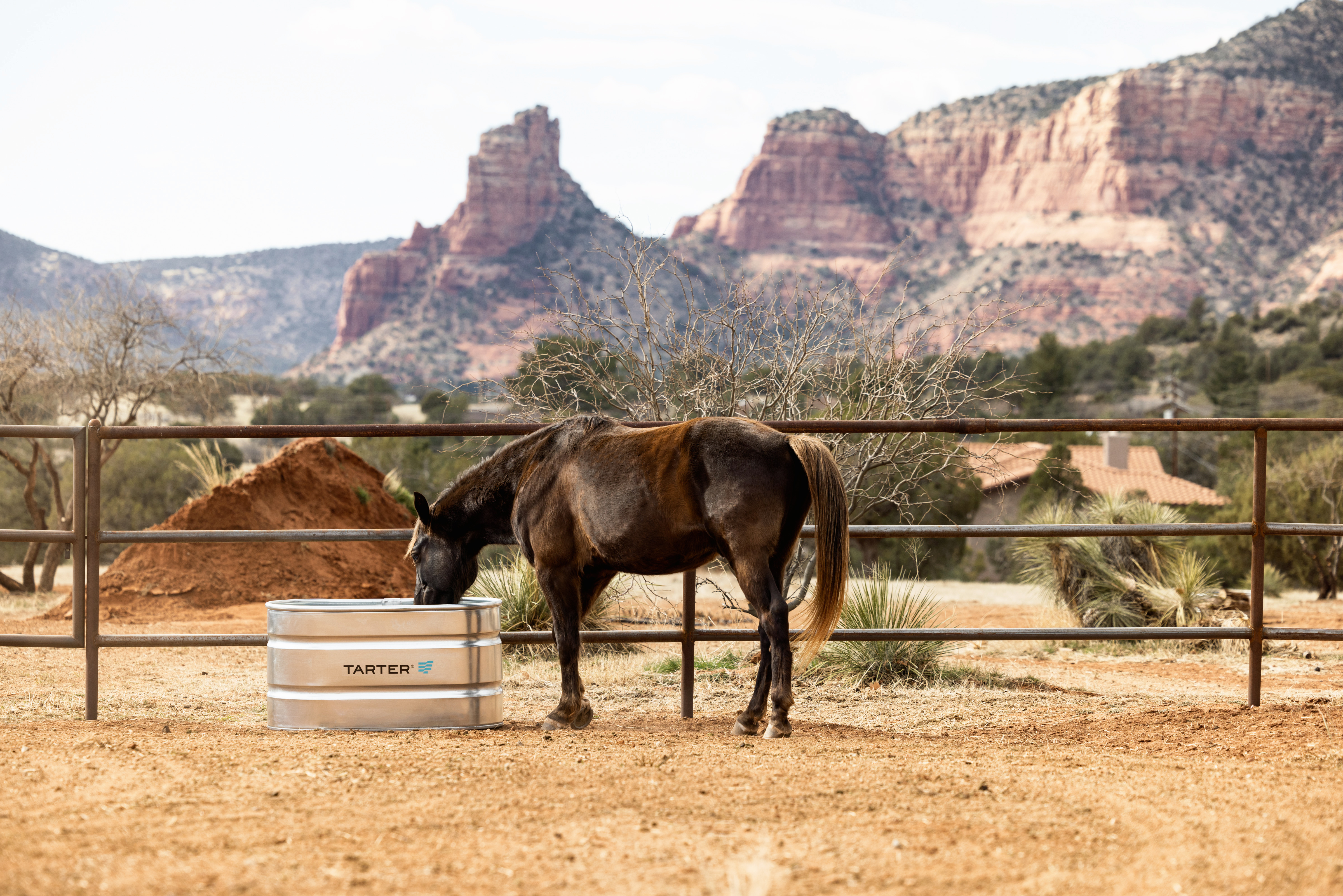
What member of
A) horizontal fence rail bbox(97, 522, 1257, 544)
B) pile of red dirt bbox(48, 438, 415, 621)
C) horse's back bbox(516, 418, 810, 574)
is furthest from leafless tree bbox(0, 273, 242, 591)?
horse's back bbox(516, 418, 810, 574)

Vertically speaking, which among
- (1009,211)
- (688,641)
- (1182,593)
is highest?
(1009,211)

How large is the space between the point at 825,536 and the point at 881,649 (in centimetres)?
383

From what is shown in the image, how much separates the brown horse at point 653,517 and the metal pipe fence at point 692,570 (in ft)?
1.15

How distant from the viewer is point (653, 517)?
4805 millimetres

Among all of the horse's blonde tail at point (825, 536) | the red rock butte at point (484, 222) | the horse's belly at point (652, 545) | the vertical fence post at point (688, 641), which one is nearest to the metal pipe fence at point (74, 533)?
the horse's belly at point (652, 545)

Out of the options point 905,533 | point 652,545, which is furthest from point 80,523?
point 905,533

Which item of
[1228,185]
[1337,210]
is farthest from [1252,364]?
[1228,185]

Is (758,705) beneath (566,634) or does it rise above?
beneath

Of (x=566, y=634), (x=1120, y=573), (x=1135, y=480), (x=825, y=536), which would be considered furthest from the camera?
(x=1135, y=480)

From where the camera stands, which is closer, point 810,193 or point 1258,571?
point 1258,571

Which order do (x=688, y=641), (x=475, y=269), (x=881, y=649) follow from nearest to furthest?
(x=688, y=641) → (x=881, y=649) → (x=475, y=269)

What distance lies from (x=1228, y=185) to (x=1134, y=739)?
11631 centimetres

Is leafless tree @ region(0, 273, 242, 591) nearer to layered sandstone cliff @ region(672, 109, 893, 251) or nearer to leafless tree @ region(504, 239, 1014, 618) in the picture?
leafless tree @ region(504, 239, 1014, 618)

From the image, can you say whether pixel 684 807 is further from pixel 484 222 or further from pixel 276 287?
pixel 276 287
